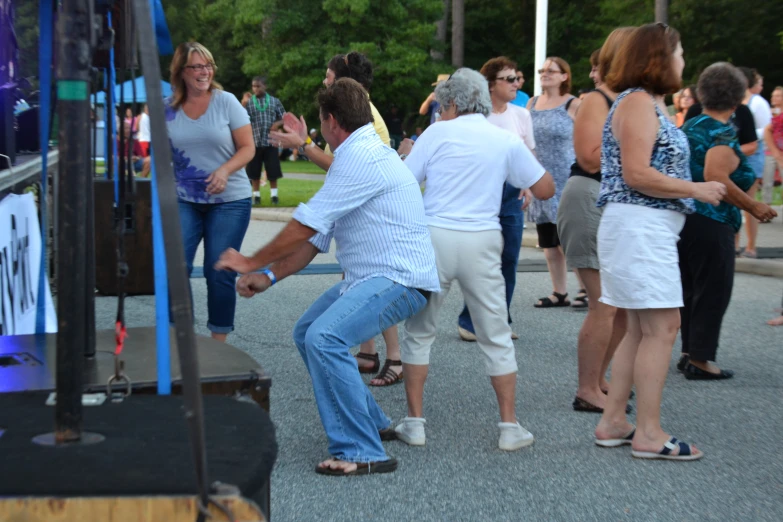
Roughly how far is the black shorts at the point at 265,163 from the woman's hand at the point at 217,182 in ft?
34.3

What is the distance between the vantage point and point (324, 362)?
4062 millimetres

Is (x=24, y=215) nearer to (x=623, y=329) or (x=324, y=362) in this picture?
(x=324, y=362)

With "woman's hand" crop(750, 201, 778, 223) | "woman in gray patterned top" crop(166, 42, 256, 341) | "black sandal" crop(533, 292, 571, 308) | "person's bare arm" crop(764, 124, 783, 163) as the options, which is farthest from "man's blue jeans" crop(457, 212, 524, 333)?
"person's bare arm" crop(764, 124, 783, 163)

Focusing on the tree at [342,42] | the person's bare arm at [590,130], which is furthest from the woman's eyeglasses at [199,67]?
the tree at [342,42]

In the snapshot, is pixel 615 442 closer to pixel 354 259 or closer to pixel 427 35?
pixel 354 259

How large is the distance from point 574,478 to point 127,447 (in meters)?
2.47

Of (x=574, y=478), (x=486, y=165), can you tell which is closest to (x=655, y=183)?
(x=486, y=165)

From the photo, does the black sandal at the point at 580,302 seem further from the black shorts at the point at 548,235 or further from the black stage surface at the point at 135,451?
the black stage surface at the point at 135,451

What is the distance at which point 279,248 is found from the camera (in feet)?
13.2

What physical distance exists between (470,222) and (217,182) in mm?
1542

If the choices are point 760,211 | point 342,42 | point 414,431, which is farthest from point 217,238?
point 342,42

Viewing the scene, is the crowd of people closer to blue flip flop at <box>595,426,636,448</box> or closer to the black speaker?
blue flip flop at <box>595,426,636,448</box>

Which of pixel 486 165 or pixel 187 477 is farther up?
pixel 486 165

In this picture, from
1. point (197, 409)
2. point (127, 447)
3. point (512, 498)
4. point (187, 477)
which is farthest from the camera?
point (512, 498)
